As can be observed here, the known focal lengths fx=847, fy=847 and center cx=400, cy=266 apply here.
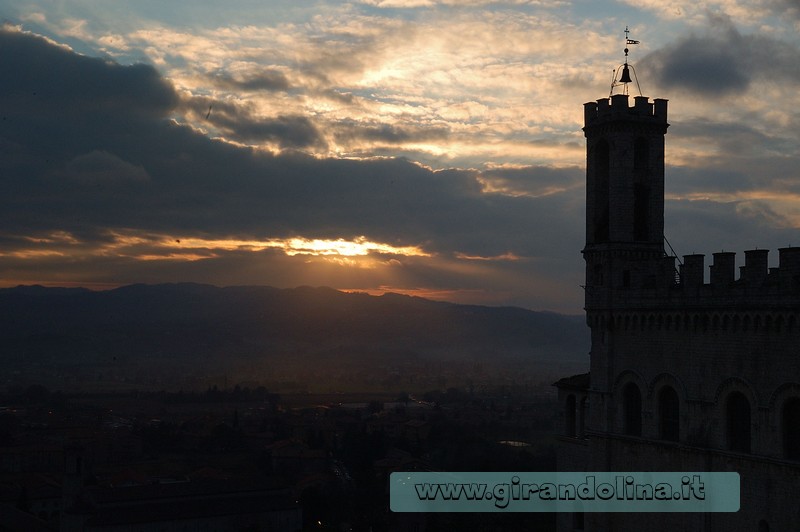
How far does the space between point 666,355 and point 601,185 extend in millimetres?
7600

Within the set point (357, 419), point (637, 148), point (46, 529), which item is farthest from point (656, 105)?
point (357, 419)

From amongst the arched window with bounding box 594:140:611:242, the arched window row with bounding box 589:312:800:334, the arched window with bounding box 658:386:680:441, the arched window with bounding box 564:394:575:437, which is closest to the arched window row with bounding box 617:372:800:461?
the arched window with bounding box 658:386:680:441

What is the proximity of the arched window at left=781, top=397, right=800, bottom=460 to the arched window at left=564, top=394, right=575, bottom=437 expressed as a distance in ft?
34.6

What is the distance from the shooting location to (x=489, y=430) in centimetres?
11994

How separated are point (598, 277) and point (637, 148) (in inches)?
193

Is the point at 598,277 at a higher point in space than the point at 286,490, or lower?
higher

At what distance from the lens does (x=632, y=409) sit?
2908 centimetres

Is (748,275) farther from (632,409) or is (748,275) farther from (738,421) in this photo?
(632,409)

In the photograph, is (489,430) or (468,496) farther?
(489,430)

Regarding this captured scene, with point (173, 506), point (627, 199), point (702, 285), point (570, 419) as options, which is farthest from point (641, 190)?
point (173, 506)

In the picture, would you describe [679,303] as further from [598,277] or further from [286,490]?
[286,490]

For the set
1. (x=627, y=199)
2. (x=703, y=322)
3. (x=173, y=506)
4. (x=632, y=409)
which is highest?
(x=627, y=199)

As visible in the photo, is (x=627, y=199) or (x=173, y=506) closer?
(x=627, y=199)

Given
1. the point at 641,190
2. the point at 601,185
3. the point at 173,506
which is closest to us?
the point at 641,190
